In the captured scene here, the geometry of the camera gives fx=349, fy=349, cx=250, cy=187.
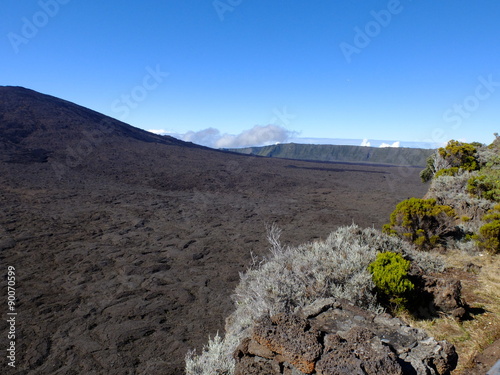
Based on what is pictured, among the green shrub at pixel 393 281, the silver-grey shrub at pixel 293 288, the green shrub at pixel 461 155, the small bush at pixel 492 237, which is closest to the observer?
the silver-grey shrub at pixel 293 288

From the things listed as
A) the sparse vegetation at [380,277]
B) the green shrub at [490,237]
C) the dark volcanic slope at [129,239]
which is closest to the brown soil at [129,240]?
the dark volcanic slope at [129,239]

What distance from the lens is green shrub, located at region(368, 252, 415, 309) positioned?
12.7 ft

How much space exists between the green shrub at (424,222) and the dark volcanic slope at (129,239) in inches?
114

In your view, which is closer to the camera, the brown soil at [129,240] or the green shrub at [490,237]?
the brown soil at [129,240]

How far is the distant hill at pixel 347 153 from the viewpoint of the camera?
5988 centimetres

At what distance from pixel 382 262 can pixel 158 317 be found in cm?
316

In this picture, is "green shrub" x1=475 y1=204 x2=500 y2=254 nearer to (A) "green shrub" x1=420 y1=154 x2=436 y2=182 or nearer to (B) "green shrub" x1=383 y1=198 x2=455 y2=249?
(B) "green shrub" x1=383 y1=198 x2=455 y2=249

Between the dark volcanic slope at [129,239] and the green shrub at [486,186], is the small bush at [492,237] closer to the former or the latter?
the green shrub at [486,186]

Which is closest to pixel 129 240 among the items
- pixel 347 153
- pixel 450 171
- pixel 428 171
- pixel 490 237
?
pixel 490 237

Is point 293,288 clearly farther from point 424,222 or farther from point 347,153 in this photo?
point 347,153

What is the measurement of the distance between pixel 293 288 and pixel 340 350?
1.48 m

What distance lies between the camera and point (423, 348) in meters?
2.53

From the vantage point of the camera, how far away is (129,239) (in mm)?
8734

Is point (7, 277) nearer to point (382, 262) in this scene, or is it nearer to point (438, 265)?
point (382, 262)
